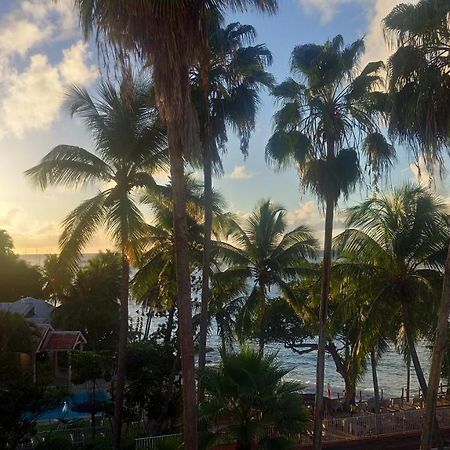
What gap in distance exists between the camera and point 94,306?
130ft

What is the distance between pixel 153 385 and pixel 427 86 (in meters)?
14.1

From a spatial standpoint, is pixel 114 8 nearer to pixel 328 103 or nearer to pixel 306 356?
pixel 328 103

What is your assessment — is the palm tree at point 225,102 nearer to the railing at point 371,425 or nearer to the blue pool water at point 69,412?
the railing at point 371,425

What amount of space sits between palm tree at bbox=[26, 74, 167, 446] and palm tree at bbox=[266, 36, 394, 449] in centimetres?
393

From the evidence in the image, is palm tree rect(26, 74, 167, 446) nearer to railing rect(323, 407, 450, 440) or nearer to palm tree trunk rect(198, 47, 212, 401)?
palm tree trunk rect(198, 47, 212, 401)

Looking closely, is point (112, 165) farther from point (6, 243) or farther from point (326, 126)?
point (6, 243)

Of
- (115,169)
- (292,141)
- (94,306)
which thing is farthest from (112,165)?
(94,306)

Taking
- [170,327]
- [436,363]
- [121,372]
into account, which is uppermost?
[170,327]

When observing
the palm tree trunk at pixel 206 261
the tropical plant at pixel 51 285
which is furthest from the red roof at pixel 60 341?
the palm tree trunk at pixel 206 261

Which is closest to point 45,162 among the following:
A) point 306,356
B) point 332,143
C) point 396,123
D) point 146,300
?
point 332,143

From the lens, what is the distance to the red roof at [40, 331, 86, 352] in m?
30.5

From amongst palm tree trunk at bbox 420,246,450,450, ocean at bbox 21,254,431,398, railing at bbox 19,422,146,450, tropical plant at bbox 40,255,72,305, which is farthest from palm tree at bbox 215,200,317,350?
ocean at bbox 21,254,431,398

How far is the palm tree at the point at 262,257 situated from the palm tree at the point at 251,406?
43.1 feet

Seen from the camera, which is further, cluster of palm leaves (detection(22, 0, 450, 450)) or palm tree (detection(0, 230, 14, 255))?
palm tree (detection(0, 230, 14, 255))
